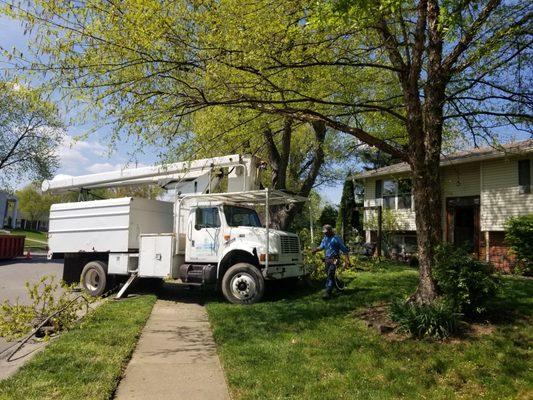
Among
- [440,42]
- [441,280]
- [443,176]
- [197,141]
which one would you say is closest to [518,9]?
[440,42]

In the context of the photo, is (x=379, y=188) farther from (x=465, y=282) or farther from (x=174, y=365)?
(x=174, y=365)

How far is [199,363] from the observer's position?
6590 millimetres

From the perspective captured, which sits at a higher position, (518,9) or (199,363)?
(518,9)

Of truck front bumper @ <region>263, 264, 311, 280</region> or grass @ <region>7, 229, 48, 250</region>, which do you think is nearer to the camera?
truck front bumper @ <region>263, 264, 311, 280</region>

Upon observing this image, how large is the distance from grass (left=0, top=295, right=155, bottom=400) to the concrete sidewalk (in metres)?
0.18

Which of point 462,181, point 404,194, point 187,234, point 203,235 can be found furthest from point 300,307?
point 404,194

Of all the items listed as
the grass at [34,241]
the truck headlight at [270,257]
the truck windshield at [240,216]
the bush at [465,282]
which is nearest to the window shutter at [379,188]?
the truck windshield at [240,216]

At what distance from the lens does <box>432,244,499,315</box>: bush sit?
7.21m

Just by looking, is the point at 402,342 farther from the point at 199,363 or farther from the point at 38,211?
the point at 38,211

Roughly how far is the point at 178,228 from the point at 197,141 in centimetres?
294

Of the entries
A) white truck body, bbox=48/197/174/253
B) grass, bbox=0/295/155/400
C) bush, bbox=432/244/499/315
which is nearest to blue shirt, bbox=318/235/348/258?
bush, bbox=432/244/499/315

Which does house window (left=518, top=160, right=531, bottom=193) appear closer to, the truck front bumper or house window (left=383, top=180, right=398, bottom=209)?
house window (left=383, top=180, right=398, bottom=209)

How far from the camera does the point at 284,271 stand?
11.8 m

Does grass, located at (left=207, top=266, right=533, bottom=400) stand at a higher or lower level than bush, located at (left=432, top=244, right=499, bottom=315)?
lower
